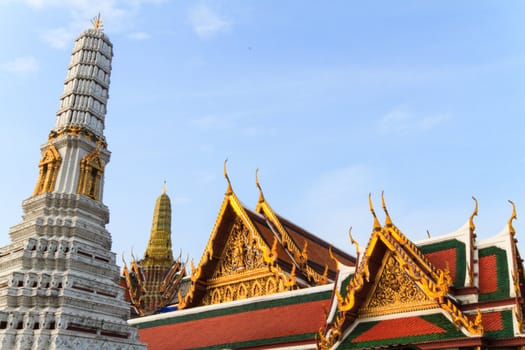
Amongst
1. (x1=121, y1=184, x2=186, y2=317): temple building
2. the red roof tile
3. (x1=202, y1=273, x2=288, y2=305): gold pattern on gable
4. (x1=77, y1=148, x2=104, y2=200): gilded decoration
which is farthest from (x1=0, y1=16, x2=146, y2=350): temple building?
(x1=121, y1=184, x2=186, y2=317): temple building

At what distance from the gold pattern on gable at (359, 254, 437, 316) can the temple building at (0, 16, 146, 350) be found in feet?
17.8

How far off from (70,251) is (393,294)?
712 cm

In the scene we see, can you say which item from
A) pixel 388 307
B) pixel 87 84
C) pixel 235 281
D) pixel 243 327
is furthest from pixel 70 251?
pixel 388 307

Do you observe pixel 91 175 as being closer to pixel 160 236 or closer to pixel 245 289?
pixel 245 289

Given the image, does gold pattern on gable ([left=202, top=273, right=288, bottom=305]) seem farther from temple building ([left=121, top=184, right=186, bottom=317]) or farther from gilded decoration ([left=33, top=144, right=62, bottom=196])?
temple building ([left=121, top=184, right=186, bottom=317])

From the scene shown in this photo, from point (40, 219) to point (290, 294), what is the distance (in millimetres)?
6137

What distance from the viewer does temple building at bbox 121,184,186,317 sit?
27.9 m

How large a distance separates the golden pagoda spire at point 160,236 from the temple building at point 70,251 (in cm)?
1668

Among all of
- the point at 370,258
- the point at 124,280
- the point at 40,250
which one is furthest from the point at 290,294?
the point at 124,280

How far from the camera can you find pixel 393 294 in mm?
10461

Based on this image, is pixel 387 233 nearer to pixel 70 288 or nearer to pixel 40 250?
pixel 70 288

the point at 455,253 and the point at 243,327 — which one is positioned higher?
the point at 455,253

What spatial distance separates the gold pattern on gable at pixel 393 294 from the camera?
33.2 feet

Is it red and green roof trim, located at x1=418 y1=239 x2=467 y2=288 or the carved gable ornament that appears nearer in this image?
red and green roof trim, located at x1=418 y1=239 x2=467 y2=288
